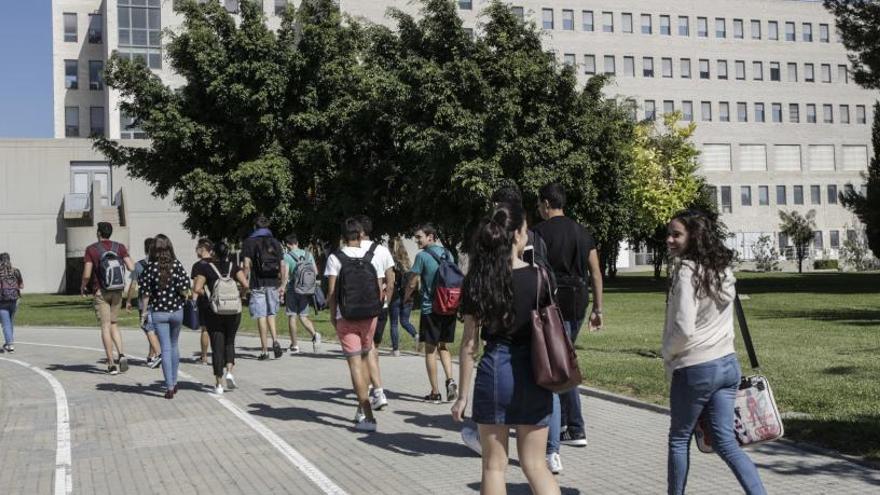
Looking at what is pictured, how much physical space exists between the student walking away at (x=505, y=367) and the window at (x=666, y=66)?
259 ft

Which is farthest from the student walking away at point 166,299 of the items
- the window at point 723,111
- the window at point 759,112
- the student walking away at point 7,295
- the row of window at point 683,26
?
the window at point 759,112

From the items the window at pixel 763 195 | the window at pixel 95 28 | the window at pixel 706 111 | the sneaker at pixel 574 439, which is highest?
the window at pixel 95 28

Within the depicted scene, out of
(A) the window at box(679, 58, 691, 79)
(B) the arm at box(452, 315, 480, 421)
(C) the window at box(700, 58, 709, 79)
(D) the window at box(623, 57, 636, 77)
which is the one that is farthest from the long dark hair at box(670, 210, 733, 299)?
(C) the window at box(700, 58, 709, 79)

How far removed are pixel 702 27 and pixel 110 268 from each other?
76.1 meters

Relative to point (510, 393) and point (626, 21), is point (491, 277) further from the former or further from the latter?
point (626, 21)

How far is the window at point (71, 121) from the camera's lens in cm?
6656

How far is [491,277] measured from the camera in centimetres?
453

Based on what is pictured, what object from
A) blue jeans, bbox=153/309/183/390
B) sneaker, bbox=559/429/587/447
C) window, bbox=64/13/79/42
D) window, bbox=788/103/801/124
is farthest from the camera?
window, bbox=788/103/801/124

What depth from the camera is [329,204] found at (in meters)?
32.6

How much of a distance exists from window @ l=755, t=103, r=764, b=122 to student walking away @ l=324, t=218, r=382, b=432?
8012 centimetres

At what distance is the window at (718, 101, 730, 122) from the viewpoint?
81500mm

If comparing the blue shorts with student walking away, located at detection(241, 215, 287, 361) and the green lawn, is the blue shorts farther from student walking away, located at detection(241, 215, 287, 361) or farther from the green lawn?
the green lawn

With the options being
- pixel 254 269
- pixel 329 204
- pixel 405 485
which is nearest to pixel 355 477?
pixel 405 485

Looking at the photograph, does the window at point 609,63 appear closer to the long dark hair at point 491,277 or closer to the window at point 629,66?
the window at point 629,66
